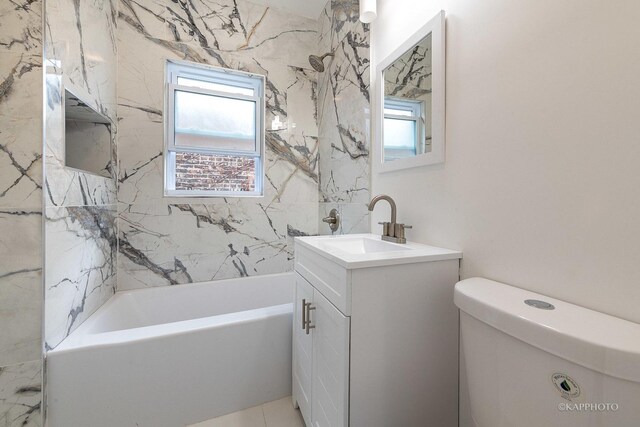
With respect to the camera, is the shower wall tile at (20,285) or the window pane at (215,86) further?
the window pane at (215,86)

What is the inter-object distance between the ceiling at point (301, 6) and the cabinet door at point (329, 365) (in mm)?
2220

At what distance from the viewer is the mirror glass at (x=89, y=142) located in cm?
152

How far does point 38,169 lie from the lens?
983mm

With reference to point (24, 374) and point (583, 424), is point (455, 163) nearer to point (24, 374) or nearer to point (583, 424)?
point (583, 424)

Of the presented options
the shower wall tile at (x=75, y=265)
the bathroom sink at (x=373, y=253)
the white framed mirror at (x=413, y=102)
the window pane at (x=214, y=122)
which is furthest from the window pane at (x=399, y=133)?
the shower wall tile at (x=75, y=265)

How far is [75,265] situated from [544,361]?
1755 millimetres

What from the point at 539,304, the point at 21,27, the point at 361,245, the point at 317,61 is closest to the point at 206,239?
the point at 361,245

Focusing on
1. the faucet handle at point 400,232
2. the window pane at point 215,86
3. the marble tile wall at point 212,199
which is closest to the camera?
the faucet handle at point 400,232

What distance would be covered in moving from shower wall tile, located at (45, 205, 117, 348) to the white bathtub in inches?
2.9

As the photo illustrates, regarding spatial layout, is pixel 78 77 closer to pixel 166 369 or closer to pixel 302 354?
pixel 166 369

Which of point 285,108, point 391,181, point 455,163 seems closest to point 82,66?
point 285,108

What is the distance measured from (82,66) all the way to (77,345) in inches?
51.5

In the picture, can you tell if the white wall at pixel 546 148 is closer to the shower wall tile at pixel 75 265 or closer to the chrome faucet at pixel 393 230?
the chrome faucet at pixel 393 230

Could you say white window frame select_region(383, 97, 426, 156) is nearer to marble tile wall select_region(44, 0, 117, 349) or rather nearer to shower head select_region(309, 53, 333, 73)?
shower head select_region(309, 53, 333, 73)
